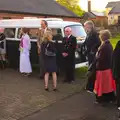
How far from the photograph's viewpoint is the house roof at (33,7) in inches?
1231

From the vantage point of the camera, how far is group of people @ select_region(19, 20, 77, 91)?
368 inches

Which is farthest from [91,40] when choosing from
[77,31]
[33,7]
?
[33,7]

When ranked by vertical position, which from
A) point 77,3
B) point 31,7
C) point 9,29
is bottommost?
point 9,29

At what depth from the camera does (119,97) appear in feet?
23.2

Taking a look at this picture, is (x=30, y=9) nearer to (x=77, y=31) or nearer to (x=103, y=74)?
(x=77, y=31)

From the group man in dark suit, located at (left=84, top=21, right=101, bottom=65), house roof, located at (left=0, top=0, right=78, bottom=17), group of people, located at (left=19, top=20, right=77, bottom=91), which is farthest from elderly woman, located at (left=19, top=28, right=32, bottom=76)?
house roof, located at (left=0, top=0, right=78, bottom=17)

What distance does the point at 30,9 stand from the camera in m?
34.2

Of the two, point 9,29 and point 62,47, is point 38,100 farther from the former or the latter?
point 9,29

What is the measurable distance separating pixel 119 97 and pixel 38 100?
7.98ft

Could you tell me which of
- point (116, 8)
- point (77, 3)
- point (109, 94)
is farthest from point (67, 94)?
point (116, 8)

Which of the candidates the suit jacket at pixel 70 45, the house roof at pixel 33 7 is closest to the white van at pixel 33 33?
the suit jacket at pixel 70 45

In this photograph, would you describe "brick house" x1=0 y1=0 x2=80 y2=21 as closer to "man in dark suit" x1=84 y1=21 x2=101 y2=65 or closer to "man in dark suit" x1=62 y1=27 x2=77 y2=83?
"man in dark suit" x1=62 y1=27 x2=77 y2=83

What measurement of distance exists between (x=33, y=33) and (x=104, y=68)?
5.59 metres

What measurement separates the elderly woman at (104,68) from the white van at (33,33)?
376 cm
